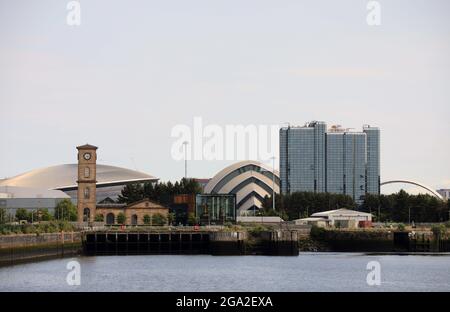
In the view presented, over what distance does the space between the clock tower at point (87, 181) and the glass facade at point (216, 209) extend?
59.1 ft

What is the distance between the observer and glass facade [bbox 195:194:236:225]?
154 metres

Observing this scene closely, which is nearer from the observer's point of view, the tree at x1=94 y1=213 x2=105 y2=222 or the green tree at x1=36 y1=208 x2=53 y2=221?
the green tree at x1=36 y1=208 x2=53 y2=221

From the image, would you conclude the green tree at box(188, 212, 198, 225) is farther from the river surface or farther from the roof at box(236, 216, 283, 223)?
the river surface

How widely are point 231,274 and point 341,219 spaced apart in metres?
82.8

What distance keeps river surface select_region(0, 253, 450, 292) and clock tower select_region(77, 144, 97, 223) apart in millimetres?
49903

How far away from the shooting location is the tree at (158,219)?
550 feet

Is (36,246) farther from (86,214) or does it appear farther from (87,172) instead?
(86,214)

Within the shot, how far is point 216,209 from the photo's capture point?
155500mm

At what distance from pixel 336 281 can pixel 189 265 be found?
21467mm
